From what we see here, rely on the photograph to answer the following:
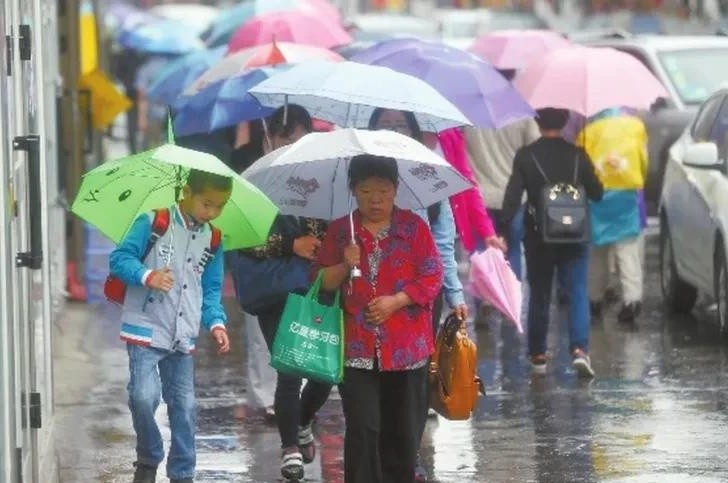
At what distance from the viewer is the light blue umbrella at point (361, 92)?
354 inches

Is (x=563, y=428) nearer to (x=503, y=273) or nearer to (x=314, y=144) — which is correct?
(x=503, y=273)

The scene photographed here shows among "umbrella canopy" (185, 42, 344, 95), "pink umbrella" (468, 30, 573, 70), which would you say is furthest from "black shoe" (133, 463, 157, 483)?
"pink umbrella" (468, 30, 573, 70)

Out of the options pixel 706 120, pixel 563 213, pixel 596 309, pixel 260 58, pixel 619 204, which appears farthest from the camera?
pixel 596 309

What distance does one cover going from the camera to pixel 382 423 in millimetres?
8367

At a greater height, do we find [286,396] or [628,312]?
[286,396]

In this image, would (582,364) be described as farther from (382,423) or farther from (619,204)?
(382,423)

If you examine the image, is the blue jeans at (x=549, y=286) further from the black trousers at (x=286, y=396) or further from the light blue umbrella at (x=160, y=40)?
the light blue umbrella at (x=160, y=40)

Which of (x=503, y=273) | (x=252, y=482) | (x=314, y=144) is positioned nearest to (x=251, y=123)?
(x=503, y=273)

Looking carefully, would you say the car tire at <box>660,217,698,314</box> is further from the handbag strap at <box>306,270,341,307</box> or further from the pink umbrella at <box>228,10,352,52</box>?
the handbag strap at <box>306,270,341,307</box>

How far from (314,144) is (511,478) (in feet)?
6.71

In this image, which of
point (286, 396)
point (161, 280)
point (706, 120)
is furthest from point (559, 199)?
point (161, 280)

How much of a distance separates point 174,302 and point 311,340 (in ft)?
1.95

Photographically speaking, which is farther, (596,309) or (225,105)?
(596,309)

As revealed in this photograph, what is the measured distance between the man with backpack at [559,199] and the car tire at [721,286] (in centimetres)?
112
